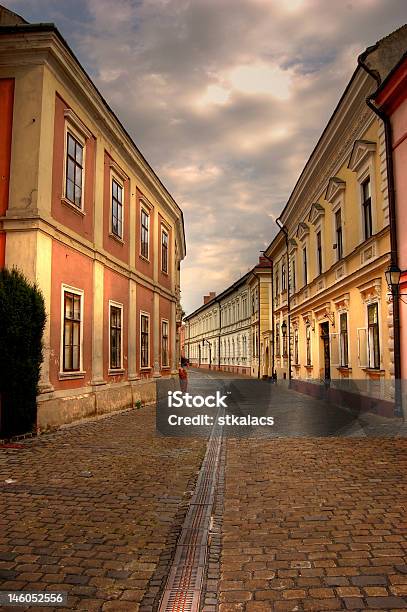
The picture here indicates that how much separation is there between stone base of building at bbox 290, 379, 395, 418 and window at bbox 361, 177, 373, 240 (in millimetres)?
4659

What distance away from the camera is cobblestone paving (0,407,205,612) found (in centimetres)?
348

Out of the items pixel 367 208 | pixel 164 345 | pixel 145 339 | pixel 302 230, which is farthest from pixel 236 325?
pixel 367 208

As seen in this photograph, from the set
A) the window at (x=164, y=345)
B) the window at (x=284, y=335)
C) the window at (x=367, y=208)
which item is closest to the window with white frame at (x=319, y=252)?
the window at (x=367, y=208)

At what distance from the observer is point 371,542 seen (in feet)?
13.6

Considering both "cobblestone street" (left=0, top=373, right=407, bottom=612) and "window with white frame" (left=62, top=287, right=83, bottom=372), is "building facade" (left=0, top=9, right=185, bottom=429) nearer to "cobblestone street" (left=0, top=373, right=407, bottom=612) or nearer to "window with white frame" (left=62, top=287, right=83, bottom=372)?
"window with white frame" (left=62, top=287, right=83, bottom=372)

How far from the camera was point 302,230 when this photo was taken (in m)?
23.0

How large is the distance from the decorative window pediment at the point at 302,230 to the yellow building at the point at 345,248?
0.15ft

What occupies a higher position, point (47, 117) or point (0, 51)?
point (0, 51)

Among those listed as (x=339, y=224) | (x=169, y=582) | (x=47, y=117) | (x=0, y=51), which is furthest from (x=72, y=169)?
(x=169, y=582)

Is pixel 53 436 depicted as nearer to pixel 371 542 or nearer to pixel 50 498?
pixel 50 498

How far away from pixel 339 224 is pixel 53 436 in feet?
39.7

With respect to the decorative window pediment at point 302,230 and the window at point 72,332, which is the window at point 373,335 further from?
the decorative window pediment at point 302,230

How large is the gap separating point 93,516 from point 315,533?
212 cm

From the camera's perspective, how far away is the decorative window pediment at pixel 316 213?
19402 millimetres
